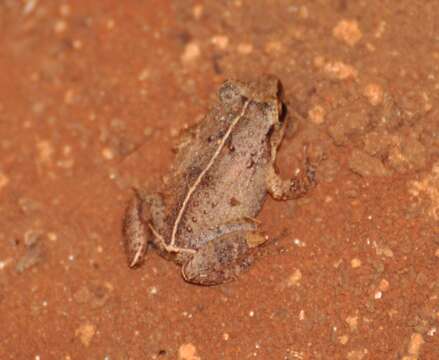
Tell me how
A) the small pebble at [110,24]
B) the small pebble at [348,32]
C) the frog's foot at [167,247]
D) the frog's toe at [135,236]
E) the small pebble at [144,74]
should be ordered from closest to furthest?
the frog's foot at [167,247] → the frog's toe at [135,236] → the small pebble at [348,32] → the small pebble at [144,74] → the small pebble at [110,24]

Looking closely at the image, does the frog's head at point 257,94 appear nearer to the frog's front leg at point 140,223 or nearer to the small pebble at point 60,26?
the frog's front leg at point 140,223

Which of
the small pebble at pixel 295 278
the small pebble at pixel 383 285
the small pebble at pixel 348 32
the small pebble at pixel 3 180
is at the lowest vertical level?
the small pebble at pixel 383 285

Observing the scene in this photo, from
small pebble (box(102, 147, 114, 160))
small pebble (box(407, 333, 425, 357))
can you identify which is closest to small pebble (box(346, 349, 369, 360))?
Result: small pebble (box(407, 333, 425, 357))

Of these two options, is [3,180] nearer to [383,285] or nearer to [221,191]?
[221,191]

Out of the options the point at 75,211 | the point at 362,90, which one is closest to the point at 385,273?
Result: the point at 362,90

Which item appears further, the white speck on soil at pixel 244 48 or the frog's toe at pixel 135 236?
the white speck on soil at pixel 244 48

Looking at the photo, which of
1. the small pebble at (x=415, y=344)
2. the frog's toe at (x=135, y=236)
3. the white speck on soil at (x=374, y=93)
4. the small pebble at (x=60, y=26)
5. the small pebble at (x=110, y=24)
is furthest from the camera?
the small pebble at (x=60, y=26)

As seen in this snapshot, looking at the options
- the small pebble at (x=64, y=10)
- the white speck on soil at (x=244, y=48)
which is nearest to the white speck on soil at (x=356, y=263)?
the white speck on soil at (x=244, y=48)

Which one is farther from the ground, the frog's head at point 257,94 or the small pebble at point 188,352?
the frog's head at point 257,94
